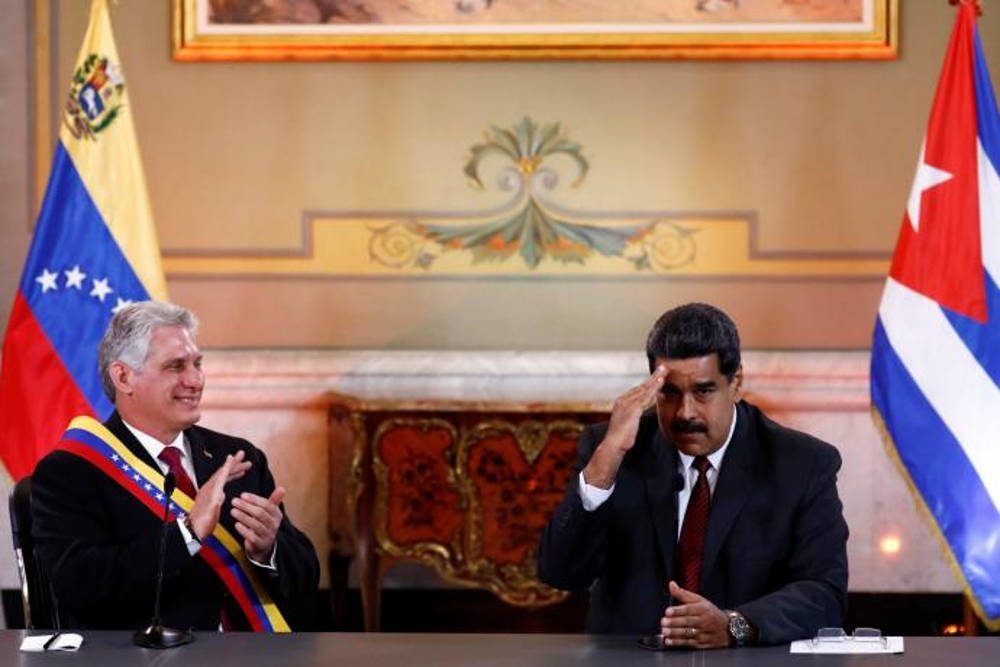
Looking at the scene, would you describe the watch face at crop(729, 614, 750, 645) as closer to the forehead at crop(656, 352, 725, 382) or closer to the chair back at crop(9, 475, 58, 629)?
the forehead at crop(656, 352, 725, 382)

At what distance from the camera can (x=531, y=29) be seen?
18.2ft

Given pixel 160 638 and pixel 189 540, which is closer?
pixel 160 638

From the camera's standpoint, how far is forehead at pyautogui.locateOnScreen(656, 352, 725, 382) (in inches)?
115

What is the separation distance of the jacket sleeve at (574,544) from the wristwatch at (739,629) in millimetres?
376

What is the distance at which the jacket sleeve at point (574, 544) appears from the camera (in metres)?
2.88

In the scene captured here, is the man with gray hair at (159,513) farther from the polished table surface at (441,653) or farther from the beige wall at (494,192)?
the beige wall at (494,192)

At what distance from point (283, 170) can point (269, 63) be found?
1.29 feet

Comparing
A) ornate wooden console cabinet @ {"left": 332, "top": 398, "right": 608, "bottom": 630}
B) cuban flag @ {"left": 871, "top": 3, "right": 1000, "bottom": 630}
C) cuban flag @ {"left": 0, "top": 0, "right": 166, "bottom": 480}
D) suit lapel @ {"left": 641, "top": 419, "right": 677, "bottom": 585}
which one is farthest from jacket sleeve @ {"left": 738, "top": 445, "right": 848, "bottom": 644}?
cuban flag @ {"left": 0, "top": 0, "right": 166, "bottom": 480}

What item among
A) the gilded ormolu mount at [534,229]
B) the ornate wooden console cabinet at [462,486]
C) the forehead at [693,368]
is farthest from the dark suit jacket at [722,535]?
the gilded ormolu mount at [534,229]

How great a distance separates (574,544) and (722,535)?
28 centimetres

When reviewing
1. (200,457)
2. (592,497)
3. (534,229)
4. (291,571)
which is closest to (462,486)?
(534,229)

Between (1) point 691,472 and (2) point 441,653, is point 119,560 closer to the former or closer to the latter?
(2) point 441,653

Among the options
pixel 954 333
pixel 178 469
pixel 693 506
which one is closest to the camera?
pixel 693 506

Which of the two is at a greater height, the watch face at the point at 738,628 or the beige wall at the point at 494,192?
the beige wall at the point at 494,192
